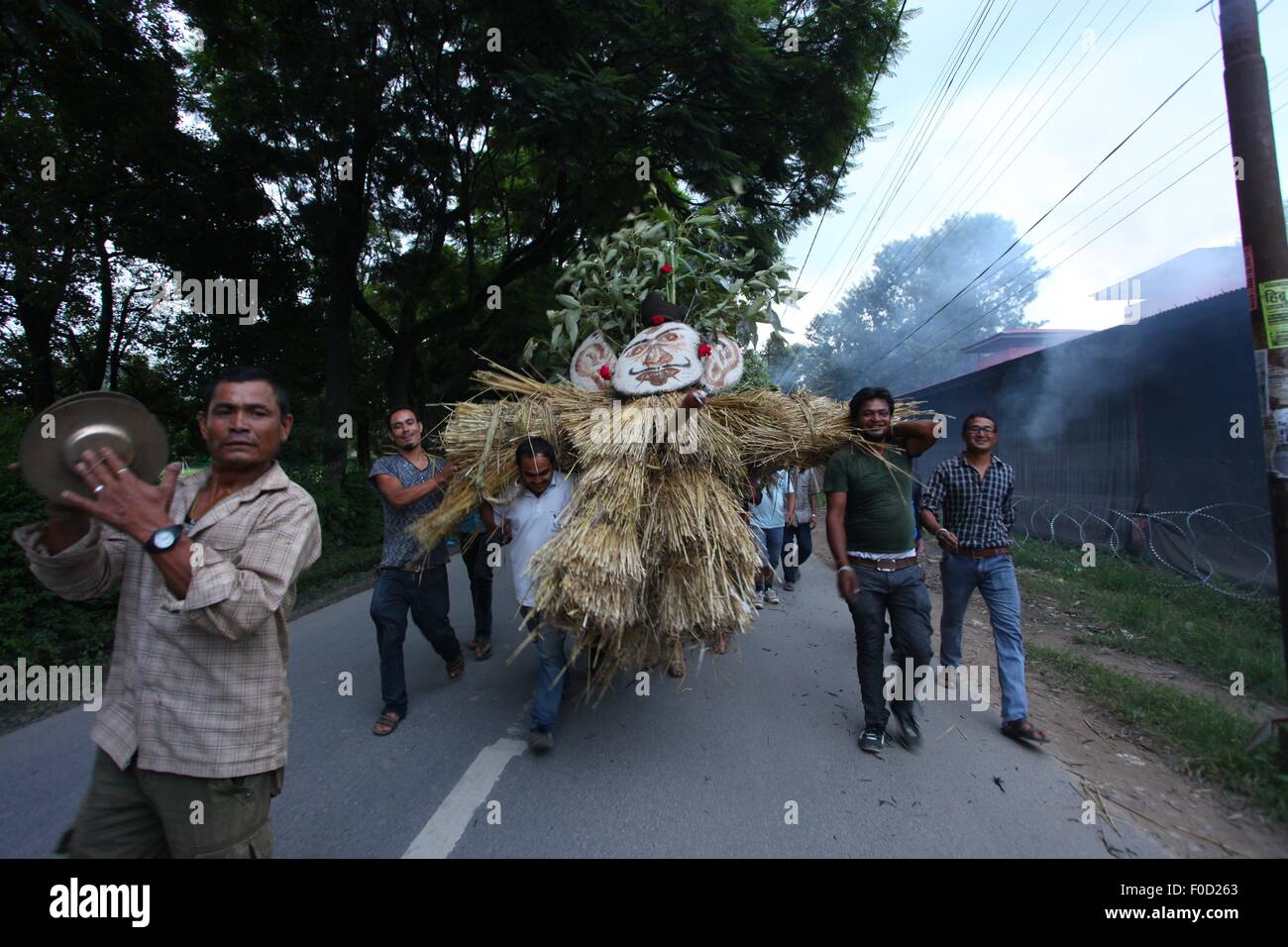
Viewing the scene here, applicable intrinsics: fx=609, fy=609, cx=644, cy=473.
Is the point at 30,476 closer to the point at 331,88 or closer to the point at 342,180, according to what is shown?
the point at 331,88

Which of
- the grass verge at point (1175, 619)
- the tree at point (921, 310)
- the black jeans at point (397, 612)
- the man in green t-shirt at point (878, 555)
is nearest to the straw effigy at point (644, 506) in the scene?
the man in green t-shirt at point (878, 555)

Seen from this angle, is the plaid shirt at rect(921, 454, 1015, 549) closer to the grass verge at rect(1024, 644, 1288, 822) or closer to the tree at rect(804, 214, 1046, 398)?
the grass verge at rect(1024, 644, 1288, 822)

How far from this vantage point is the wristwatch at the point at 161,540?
1.35m

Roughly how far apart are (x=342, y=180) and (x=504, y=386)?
8.61m

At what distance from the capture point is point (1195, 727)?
331 cm

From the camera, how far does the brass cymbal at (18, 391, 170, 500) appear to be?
54.2 inches

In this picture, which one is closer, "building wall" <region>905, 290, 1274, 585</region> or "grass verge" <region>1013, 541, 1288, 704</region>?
"grass verge" <region>1013, 541, 1288, 704</region>

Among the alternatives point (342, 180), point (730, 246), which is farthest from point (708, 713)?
point (342, 180)

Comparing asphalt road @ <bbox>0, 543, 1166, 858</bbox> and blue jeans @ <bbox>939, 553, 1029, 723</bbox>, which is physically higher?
blue jeans @ <bbox>939, 553, 1029, 723</bbox>

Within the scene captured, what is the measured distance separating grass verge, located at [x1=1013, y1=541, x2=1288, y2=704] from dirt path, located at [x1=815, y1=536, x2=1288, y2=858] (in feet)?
0.68

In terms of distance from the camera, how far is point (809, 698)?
3918 millimetres

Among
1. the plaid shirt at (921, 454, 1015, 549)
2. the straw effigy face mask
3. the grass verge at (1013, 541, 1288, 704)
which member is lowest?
the grass verge at (1013, 541, 1288, 704)

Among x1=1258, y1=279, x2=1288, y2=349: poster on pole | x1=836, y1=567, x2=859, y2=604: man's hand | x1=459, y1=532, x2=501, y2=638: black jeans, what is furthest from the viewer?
x1=459, y1=532, x2=501, y2=638: black jeans

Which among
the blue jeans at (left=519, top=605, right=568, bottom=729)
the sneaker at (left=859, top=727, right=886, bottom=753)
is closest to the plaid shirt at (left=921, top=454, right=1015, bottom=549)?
the sneaker at (left=859, top=727, right=886, bottom=753)
